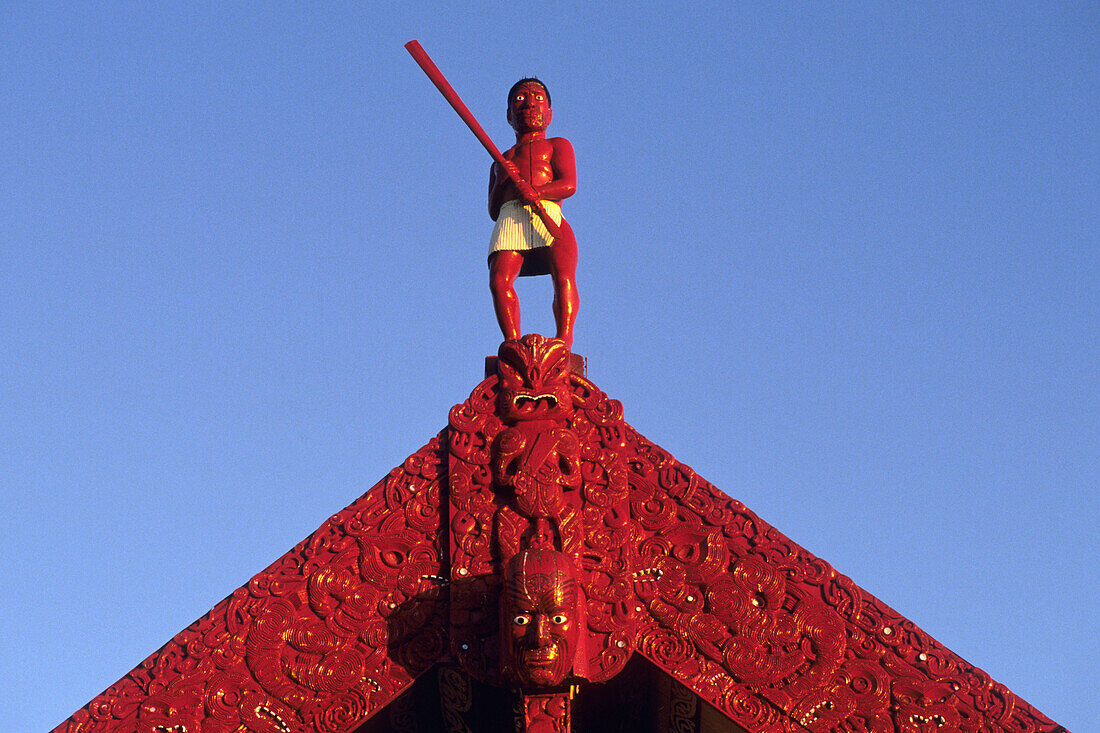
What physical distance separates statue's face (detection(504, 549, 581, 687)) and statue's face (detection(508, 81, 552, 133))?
311cm

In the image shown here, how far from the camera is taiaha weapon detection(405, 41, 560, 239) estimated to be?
8.23m

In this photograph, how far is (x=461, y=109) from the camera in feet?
27.2

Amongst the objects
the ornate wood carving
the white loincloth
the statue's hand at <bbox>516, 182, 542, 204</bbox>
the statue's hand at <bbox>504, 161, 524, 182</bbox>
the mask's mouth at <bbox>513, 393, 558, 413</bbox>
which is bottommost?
the ornate wood carving

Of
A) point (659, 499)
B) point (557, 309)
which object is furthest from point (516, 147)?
point (659, 499)

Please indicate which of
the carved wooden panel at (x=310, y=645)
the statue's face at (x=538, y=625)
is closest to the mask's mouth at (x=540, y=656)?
the statue's face at (x=538, y=625)

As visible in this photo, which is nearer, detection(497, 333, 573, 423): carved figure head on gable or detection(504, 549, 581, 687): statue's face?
detection(504, 549, 581, 687): statue's face

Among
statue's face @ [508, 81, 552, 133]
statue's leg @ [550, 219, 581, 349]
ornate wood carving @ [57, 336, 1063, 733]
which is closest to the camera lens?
ornate wood carving @ [57, 336, 1063, 733]

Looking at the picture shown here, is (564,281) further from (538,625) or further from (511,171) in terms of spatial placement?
(538,625)

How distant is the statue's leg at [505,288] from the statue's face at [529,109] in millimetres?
878

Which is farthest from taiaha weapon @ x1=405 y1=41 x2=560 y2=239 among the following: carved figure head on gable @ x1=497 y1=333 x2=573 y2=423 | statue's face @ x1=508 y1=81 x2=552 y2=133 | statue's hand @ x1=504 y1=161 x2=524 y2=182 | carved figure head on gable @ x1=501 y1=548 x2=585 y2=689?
carved figure head on gable @ x1=501 y1=548 x2=585 y2=689

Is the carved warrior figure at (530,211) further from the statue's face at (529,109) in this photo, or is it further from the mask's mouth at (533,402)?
the mask's mouth at (533,402)

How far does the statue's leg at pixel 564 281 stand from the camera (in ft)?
26.7

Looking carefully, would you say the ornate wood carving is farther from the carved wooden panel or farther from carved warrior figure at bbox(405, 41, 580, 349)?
carved warrior figure at bbox(405, 41, 580, 349)

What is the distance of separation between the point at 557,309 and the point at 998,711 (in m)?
3.17
